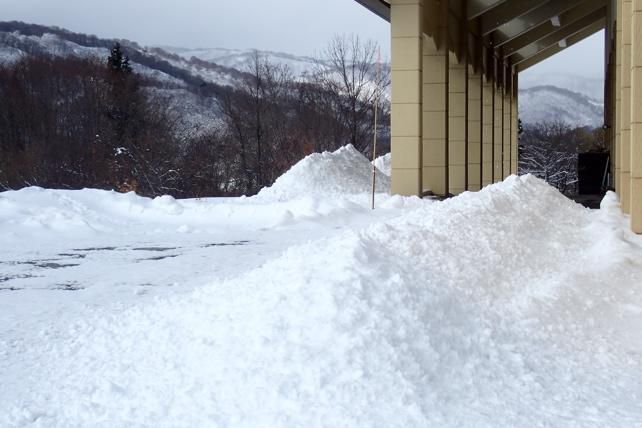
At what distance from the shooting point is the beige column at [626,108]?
12055 millimetres

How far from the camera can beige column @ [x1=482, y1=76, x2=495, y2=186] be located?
3328 centimetres

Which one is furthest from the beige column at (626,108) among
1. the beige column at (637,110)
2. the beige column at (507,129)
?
the beige column at (507,129)

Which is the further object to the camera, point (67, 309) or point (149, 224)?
point (149, 224)

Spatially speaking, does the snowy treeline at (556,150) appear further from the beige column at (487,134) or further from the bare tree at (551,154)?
the beige column at (487,134)

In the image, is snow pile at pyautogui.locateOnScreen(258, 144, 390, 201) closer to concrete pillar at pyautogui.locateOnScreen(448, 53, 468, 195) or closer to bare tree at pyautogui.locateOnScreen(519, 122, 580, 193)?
concrete pillar at pyautogui.locateOnScreen(448, 53, 468, 195)

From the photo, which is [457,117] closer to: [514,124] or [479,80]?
[479,80]

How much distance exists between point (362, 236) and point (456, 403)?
212 centimetres

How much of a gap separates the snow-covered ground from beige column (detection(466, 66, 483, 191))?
68.4 feet

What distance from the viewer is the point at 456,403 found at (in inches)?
165

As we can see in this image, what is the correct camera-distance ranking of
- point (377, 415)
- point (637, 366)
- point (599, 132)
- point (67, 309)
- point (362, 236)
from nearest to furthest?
point (377, 415) < point (637, 366) < point (362, 236) < point (67, 309) < point (599, 132)

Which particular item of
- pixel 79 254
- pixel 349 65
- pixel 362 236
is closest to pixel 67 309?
pixel 362 236

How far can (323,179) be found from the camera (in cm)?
2020

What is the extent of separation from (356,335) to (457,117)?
22743 mm

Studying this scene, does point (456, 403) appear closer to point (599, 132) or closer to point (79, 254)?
point (79, 254)
